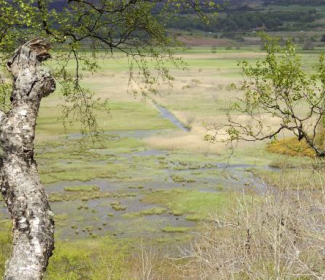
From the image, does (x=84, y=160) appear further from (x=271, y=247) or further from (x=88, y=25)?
(x=88, y=25)

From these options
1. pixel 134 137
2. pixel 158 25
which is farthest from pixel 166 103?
pixel 158 25

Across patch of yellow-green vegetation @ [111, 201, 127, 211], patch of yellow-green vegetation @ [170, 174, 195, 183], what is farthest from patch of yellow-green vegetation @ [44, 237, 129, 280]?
patch of yellow-green vegetation @ [170, 174, 195, 183]

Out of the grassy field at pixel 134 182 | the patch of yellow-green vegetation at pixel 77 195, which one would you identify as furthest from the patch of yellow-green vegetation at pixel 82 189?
the patch of yellow-green vegetation at pixel 77 195

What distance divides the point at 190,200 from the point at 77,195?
8231mm

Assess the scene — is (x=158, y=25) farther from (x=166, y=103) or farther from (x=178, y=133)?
(x=166, y=103)

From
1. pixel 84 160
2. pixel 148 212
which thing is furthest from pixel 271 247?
pixel 84 160

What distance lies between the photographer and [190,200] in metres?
33.3

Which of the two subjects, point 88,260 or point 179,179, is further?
point 179,179

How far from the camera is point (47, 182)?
121 feet

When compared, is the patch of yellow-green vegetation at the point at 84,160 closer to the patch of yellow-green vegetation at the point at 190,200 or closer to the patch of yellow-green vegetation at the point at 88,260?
the patch of yellow-green vegetation at the point at 190,200

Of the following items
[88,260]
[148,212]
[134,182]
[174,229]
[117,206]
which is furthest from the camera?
[134,182]

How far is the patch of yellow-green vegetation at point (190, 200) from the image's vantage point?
31.5m

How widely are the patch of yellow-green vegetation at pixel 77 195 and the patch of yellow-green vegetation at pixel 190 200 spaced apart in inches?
136

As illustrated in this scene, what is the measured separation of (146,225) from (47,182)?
11.4 metres
